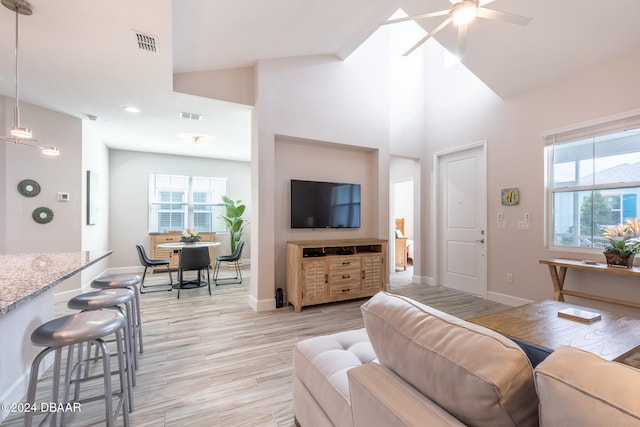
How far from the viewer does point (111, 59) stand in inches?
102

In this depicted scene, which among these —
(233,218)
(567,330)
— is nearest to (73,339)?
(567,330)

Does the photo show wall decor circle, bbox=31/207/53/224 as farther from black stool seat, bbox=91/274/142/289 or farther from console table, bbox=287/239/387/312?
console table, bbox=287/239/387/312

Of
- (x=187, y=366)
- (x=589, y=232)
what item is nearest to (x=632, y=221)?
(x=589, y=232)

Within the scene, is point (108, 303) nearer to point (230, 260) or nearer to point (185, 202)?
point (230, 260)

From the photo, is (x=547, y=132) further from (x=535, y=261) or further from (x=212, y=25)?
(x=212, y=25)

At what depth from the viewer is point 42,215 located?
388 cm

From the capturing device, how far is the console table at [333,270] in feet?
11.7

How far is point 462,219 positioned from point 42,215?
6.24 m

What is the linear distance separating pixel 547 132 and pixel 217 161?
641 centimetres

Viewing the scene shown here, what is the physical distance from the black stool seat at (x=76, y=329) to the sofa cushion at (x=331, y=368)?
100cm

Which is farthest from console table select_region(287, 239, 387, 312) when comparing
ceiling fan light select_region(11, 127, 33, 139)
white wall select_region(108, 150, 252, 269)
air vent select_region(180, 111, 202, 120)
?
white wall select_region(108, 150, 252, 269)

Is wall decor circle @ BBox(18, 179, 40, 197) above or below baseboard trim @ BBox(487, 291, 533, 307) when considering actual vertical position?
above

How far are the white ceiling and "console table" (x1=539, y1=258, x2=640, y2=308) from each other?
7.39 feet

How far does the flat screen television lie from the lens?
3.98m
